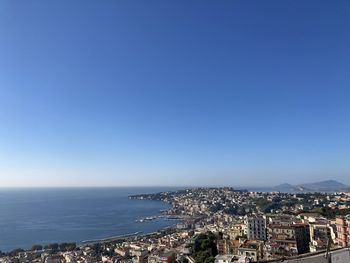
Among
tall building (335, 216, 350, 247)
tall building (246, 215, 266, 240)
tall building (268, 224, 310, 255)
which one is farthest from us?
tall building (246, 215, 266, 240)

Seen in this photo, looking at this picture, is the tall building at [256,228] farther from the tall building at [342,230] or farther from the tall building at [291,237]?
the tall building at [342,230]

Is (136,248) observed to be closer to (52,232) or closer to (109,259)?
(109,259)

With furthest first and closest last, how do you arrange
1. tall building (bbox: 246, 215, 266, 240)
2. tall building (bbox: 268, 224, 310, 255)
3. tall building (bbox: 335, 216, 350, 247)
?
1. tall building (bbox: 246, 215, 266, 240)
2. tall building (bbox: 335, 216, 350, 247)
3. tall building (bbox: 268, 224, 310, 255)

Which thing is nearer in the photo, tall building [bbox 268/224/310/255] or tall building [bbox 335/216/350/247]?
tall building [bbox 268/224/310/255]

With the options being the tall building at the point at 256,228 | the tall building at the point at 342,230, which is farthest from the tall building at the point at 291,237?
the tall building at the point at 342,230

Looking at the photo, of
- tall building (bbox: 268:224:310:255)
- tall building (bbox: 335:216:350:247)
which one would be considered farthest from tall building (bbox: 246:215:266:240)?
tall building (bbox: 335:216:350:247)

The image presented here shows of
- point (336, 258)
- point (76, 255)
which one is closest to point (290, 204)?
point (76, 255)

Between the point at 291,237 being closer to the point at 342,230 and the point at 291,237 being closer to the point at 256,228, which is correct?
the point at 342,230

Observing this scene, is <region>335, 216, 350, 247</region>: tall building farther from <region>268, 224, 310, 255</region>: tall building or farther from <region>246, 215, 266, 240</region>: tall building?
<region>246, 215, 266, 240</region>: tall building
